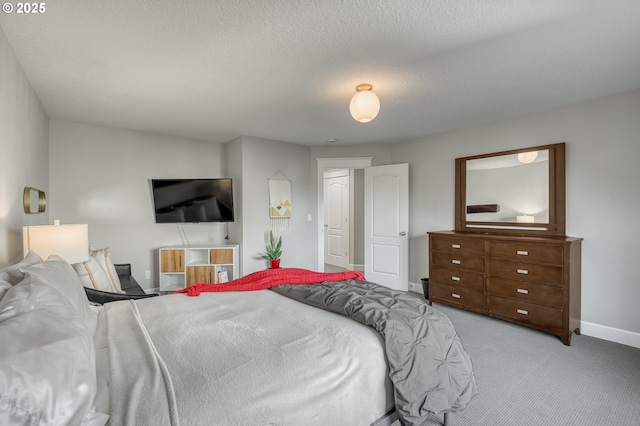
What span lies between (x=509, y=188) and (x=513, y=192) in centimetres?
7

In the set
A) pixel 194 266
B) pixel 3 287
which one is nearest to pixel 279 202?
pixel 194 266

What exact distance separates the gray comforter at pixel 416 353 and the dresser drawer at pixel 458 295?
2115 millimetres

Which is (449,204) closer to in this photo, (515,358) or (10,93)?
(515,358)

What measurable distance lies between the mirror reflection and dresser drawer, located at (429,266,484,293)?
2.50 feet

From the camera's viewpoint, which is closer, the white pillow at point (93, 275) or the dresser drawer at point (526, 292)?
the white pillow at point (93, 275)

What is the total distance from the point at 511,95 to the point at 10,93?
13.4ft

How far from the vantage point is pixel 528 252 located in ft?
10.7

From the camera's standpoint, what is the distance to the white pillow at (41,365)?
2.23 feet

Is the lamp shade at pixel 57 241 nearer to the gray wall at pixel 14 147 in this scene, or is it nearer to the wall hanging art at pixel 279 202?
the gray wall at pixel 14 147

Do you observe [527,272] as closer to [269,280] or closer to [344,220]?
[269,280]

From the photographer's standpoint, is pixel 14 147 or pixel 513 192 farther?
pixel 513 192

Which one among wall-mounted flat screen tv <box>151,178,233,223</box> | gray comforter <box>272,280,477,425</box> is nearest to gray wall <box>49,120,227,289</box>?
wall-mounted flat screen tv <box>151,178,233,223</box>

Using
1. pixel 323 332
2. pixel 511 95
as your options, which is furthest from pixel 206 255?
pixel 511 95

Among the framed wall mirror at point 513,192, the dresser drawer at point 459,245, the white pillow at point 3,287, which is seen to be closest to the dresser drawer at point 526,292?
the dresser drawer at point 459,245
